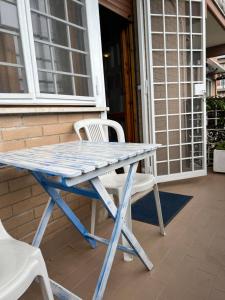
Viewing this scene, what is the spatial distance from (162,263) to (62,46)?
1.85 metres

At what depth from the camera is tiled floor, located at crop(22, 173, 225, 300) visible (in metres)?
1.27

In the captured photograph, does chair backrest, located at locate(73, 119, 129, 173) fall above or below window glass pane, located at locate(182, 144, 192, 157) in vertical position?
above

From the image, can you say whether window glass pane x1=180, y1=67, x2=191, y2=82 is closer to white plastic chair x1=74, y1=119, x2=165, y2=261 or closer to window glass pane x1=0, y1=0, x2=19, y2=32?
white plastic chair x1=74, y1=119, x2=165, y2=261

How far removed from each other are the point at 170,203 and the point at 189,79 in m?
1.67

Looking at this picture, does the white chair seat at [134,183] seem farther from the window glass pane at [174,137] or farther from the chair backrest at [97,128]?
the window glass pane at [174,137]

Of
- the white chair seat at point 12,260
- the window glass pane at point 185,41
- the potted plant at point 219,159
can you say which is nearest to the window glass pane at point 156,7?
the window glass pane at point 185,41

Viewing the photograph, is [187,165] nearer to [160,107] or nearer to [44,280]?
[160,107]

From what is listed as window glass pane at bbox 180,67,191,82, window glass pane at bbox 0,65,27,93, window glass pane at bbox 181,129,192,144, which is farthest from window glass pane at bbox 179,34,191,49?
window glass pane at bbox 0,65,27,93

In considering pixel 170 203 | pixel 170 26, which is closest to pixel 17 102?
pixel 170 203

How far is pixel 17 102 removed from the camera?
4.76 feet

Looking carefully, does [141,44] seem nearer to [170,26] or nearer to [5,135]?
[170,26]

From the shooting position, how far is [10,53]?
4.96 ft

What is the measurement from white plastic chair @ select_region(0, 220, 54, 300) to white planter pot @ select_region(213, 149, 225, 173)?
319 centimetres

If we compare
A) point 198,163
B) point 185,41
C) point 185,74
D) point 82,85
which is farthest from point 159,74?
point 198,163
